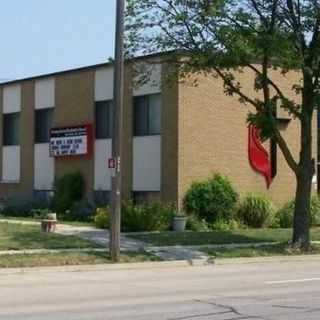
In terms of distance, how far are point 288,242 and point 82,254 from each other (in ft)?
23.4

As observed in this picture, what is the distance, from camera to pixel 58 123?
120 ft

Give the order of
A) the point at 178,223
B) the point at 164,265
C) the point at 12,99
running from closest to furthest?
the point at 164,265
the point at 178,223
the point at 12,99

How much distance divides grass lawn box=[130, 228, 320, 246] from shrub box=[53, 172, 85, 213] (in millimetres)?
8470

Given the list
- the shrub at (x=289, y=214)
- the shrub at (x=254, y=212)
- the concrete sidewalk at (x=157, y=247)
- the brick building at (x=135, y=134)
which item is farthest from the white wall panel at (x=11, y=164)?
the shrub at (x=289, y=214)

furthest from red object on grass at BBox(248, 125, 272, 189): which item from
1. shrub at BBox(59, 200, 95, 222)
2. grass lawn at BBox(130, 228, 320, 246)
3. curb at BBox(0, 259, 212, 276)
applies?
curb at BBox(0, 259, 212, 276)

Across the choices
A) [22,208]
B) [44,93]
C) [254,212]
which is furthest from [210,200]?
[44,93]

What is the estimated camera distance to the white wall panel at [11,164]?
3884 centimetres

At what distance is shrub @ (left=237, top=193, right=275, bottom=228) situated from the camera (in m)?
31.6

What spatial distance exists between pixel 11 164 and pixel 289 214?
45.7 feet

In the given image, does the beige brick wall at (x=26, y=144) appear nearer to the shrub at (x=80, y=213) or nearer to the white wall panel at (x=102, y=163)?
the white wall panel at (x=102, y=163)

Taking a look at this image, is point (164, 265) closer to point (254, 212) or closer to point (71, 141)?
point (254, 212)

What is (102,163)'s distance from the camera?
34125mm

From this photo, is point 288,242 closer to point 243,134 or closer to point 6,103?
point 243,134

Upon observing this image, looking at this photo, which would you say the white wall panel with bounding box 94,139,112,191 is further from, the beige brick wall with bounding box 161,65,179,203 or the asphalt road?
the asphalt road
